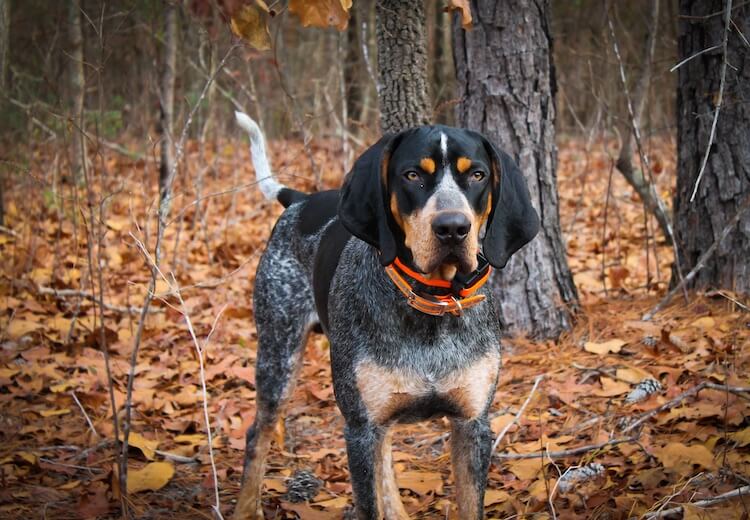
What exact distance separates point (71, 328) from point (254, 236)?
3.27 m

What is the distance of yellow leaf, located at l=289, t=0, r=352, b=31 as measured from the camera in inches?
85.7

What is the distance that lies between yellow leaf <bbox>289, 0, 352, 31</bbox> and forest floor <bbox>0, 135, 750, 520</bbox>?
1262 mm

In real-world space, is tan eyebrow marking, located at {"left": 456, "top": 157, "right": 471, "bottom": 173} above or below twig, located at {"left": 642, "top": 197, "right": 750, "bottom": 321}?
above

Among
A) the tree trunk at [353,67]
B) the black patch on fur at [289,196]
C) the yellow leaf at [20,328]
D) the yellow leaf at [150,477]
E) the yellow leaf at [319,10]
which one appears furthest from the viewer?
the tree trunk at [353,67]

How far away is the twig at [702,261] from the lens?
15.5 feet

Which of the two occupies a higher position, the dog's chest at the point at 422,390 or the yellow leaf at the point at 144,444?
the dog's chest at the point at 422,390

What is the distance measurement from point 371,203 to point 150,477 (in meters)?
2.08

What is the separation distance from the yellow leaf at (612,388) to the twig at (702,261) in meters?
0.84

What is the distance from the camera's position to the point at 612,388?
15.1ft

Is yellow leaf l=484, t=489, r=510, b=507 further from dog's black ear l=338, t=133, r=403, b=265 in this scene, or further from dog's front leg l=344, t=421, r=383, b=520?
dog's black ear l=338, t=133, r=403, b=265

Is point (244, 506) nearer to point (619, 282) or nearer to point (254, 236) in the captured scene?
point (619, 282)

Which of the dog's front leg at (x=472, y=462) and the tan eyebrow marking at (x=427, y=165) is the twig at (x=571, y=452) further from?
the tan eyebrow marking at (x=427, y=165)

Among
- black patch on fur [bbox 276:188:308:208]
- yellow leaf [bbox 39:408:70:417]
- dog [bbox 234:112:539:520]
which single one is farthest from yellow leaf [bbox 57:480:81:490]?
black patch on fur [bbox 276:188:308:208]

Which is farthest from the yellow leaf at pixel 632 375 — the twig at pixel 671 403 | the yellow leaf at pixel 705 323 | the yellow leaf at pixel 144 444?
the yellow leaf at pixel 144 444
